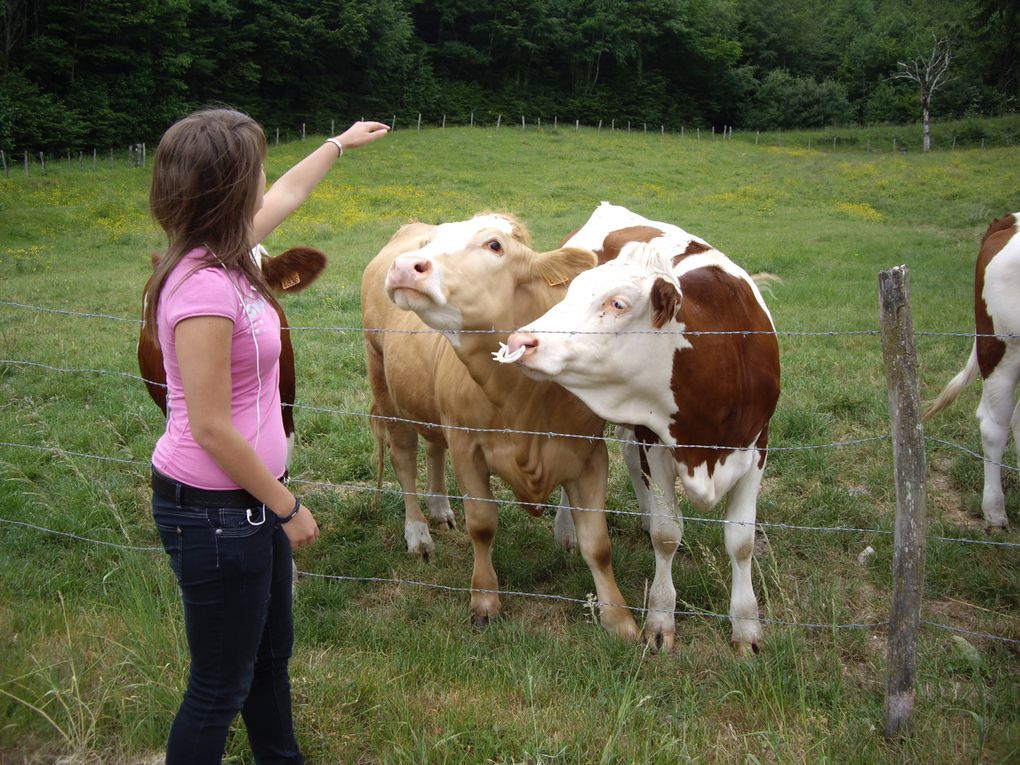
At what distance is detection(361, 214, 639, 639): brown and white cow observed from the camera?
3557 mm

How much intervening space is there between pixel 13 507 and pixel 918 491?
4762mm

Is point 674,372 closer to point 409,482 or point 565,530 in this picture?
point 565,530

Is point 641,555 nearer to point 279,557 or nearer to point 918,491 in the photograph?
point 918,491

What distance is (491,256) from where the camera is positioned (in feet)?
12.0

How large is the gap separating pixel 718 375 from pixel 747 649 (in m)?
1.19

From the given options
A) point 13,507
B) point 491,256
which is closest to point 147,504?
point 13,507

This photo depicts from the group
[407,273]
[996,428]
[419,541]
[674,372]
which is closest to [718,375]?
[674,372]

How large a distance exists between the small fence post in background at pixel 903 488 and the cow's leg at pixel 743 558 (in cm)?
100

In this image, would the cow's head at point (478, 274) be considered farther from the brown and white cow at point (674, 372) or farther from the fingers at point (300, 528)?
the fingers at point (300, 528)

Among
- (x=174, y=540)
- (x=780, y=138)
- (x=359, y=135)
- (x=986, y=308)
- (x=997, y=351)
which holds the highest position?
(x=780, y=138)

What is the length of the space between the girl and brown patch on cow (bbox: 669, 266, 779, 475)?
186cm

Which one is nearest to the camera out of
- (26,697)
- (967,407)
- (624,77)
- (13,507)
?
(26,697)

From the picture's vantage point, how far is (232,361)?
2.20 meters

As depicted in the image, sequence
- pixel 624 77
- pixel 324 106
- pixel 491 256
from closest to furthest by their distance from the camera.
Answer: pixel 491 256, pixel 324 106, pixel 624 77
